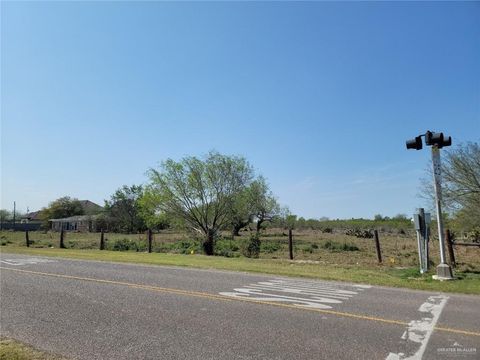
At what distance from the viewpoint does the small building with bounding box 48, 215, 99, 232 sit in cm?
8122

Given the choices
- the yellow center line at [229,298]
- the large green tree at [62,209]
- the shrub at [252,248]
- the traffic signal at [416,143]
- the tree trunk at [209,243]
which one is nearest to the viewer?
the yellow center line at [229,298]

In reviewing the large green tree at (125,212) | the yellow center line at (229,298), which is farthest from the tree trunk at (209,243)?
the large green tree at (125,212)

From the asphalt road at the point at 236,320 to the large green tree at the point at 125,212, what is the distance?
6594cm

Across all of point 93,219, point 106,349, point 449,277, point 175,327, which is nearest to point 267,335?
point 175,327

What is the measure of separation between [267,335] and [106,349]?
7.52 ft

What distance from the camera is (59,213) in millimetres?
96500

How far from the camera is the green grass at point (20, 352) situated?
542cm

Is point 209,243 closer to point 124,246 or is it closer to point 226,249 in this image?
point 226,249

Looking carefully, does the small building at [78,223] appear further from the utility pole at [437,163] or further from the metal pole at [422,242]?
the utility pole at [437,163]

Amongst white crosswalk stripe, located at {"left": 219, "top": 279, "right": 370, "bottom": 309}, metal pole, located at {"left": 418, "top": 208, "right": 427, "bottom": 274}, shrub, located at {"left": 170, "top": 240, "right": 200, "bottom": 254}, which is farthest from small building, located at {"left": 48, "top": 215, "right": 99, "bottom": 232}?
white crosswalk stripe, located at {"left": 219, "top": 279, "right": 370, "bottom": 309}

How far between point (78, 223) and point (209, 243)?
6664cm

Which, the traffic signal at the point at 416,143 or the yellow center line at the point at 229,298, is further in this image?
the traffic signal at the point at 416,143

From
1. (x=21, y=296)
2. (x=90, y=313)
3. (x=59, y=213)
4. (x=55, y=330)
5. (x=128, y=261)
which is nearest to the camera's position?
(x=55, y=330)

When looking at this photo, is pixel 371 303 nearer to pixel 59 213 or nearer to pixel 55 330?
pixel 55 330
